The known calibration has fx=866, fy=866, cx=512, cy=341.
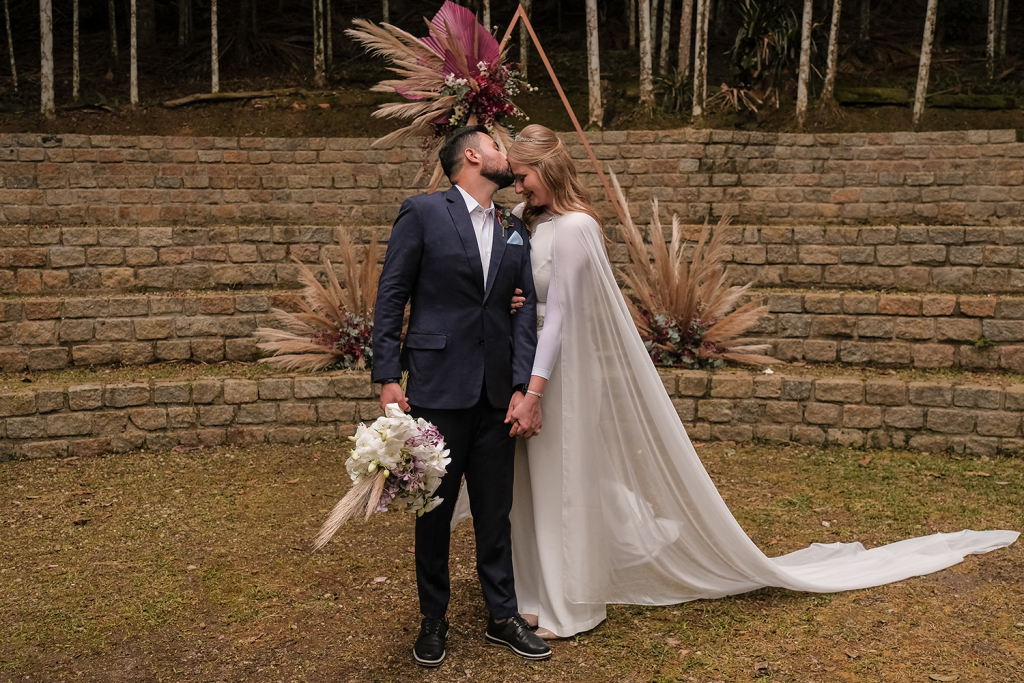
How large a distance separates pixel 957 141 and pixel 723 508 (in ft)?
22.2

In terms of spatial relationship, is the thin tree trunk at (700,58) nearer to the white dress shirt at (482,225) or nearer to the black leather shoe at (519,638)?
the white dress shirt at (482,225)

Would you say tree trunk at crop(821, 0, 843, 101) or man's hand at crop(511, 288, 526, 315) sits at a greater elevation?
tree trunk at crop(821, 0, 843, 101)

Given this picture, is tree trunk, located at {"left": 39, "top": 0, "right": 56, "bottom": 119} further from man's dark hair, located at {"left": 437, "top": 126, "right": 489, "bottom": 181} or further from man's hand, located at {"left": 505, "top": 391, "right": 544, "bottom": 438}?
man's hand, located at {"left": 505, "top": 391, "right": 544, "bottom": 438}

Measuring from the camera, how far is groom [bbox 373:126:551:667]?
2822 millimetres

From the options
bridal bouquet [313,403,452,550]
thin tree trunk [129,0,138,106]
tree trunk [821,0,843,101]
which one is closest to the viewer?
bridal bouquet [313,403,452,550]

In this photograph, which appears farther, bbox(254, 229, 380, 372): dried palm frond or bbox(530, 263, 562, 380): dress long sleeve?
bbox(254, 229, 380, 372): dried palm frond

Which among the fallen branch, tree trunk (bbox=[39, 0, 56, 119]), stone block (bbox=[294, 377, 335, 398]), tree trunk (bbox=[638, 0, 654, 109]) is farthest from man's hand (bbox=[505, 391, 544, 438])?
tree trunk (bbox=[39, 0, 56, 119])

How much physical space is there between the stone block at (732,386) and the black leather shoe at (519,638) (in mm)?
2855

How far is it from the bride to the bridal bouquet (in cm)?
42

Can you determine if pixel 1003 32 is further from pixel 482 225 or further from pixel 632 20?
pixel 482 225

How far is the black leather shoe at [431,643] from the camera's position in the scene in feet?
9.62

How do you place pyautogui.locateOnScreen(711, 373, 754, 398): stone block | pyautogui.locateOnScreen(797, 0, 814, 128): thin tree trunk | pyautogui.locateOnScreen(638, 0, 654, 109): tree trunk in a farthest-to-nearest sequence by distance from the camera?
1. pyautogui.locateOnScreen(638, 0, 654, 109): tree trunk
2. pyautogui.locateOnScreen(797, 0, 814, 128): thin tree trunk
3. pyautogui.locateOnScreen(711, 373, 754, 398): stone block

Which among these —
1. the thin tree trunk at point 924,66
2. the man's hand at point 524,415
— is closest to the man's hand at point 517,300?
the man's hand at point 524,415

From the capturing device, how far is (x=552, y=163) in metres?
2.94
